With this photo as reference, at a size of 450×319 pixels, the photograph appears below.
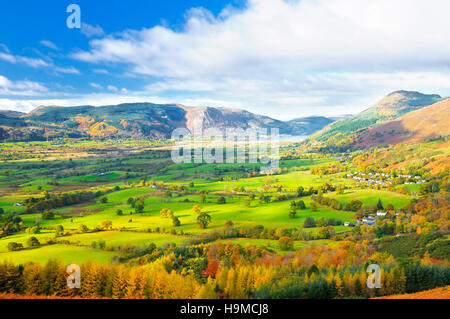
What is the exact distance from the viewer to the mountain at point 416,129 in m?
156

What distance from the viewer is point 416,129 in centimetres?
17100

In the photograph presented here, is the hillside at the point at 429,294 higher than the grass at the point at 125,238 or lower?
higher

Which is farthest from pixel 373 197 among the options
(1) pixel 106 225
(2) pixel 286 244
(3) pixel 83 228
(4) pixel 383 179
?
(3) pixel 83 228

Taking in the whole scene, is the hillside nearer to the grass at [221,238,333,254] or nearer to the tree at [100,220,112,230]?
the grass at [221,238,333,254]

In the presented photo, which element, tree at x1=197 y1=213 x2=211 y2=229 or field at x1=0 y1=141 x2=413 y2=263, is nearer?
field at x1=0 y1=141 x2=413 y2=263

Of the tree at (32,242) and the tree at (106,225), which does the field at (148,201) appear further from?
the tree at (32,242)

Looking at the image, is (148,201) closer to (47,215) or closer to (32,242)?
(47,215)

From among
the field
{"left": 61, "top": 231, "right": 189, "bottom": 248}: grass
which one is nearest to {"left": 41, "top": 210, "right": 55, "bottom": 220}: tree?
the field

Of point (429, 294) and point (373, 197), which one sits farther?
point (373, 197)

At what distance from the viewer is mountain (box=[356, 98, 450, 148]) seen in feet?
513

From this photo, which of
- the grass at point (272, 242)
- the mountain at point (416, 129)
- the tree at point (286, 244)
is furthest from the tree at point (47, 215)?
the mountain at point (416, 129)

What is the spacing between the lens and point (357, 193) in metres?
79.9

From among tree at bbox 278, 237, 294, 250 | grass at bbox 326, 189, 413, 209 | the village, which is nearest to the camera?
tree at bbox 278, 237, 294, 250
